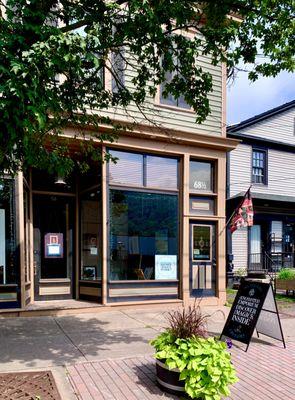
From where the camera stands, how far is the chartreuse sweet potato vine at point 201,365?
3.91m

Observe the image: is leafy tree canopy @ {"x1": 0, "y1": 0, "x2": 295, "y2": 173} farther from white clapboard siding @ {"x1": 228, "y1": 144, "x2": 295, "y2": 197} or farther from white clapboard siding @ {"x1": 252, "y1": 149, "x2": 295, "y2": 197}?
white clapboard siding @ {"x1": 252, "y1": 149, "x2": 295, "y2": 197}

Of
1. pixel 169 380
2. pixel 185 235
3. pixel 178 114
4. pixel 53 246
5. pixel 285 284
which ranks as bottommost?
pixel 285 284

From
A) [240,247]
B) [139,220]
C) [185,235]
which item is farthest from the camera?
[240,247]

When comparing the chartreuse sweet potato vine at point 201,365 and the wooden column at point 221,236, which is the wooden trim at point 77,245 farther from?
the chartreuse sweet potato vine at point 201,365

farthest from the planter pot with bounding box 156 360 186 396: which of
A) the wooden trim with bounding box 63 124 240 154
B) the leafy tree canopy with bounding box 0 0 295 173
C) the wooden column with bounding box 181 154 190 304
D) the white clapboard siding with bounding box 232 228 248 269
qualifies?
the white clapboard siding with bounding box 232 228 248 269

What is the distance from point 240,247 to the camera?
16.0m

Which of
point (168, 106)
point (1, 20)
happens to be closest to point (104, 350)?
point (1, 20)

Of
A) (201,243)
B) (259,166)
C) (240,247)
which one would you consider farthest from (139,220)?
(259,166)

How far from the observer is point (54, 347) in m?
5.84

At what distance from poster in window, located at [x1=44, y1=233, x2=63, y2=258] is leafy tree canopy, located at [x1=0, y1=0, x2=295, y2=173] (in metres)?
3.11

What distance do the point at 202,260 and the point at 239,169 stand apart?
7333 millimetres

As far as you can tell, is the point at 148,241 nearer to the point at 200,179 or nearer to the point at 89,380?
the point at 200,179

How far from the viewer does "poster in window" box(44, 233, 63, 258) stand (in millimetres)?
9391

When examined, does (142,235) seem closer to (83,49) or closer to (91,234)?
(91,234)
